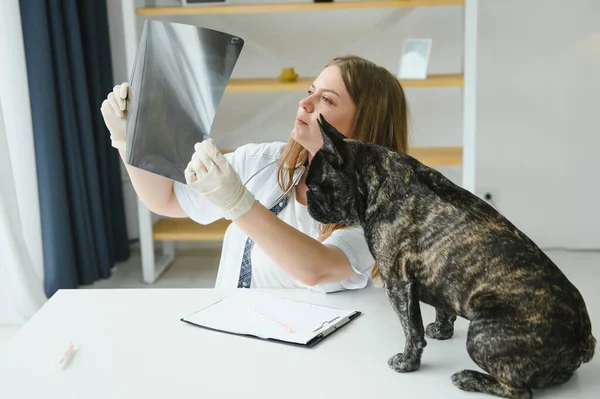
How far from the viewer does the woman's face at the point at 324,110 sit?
154 centimetres

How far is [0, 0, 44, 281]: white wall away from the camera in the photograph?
8.50ft

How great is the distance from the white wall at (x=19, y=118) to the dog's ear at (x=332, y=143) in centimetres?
192

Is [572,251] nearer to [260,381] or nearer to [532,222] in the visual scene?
[532,222]

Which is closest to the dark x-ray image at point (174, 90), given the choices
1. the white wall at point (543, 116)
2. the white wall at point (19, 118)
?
the white wall at point (19, 118)

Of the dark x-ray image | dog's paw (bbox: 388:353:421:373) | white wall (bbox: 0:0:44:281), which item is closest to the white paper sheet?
dog's paw (bbox: 388:353:421:373)

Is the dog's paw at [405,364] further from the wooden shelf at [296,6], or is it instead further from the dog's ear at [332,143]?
the wooden shelf at [296,6]

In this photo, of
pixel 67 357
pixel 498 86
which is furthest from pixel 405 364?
pixel 498 86

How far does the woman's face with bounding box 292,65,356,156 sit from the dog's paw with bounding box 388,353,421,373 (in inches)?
22.9

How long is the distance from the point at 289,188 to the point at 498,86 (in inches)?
85.7

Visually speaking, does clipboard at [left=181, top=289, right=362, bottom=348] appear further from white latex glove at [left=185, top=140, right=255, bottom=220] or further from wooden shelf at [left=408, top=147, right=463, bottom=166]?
wooden shelf at [left=408, top=147, right=463, bottom=166]

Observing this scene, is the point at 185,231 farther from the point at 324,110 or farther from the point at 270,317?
the point at 270,317

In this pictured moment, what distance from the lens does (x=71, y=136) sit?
297 centimetres

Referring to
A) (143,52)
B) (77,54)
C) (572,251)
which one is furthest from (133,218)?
(143,52)

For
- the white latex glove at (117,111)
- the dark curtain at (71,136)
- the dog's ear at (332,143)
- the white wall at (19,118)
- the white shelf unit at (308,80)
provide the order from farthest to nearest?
the white shelf unit at (308,80)
the dark curtain at (71,136)
the white wall at (19,118)
the white latex glove at (117,111)
the dog's ear at (332,143)
